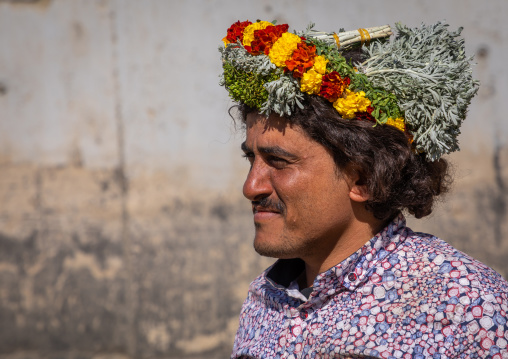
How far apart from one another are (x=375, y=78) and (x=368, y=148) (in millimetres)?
260

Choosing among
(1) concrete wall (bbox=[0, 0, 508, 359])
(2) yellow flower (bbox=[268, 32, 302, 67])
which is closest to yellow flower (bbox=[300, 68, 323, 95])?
(2) yellow flower (bbox=[268, 32, 302, 67])

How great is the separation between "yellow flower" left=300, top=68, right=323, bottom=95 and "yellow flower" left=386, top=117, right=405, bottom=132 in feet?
0.93

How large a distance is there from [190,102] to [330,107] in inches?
125

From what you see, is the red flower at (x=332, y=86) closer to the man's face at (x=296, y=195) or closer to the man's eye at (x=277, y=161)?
the man's face at (x=296, y=195)

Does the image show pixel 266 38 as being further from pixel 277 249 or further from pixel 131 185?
pixel 131 185

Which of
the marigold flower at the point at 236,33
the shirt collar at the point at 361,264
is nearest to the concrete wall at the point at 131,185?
the marigold flower at the point at 236,33

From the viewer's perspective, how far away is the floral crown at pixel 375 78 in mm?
2305

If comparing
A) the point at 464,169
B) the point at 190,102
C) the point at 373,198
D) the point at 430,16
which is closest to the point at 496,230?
the point at 464,169

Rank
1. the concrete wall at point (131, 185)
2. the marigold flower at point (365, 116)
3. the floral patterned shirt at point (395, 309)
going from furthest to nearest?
1. the concrete wall at point (131, 185)
2. the marigold flower at point (365, 116)
3. the floral patterned shirt at point (395, 309)

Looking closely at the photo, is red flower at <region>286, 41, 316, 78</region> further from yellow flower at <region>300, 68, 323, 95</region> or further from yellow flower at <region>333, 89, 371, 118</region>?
yellow flower at <region>333, 89, 371, 118</region>

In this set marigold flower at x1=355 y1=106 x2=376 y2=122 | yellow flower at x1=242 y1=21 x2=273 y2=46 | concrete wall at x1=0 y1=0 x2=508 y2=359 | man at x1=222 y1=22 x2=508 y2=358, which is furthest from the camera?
concrete wall at x1=0 y1=0 x2=508 y2=359

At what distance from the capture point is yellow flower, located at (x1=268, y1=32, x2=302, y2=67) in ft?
7.72

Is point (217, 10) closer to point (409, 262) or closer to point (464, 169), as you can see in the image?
point (464, 169)

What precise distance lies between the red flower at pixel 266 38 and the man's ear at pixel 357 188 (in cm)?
56
